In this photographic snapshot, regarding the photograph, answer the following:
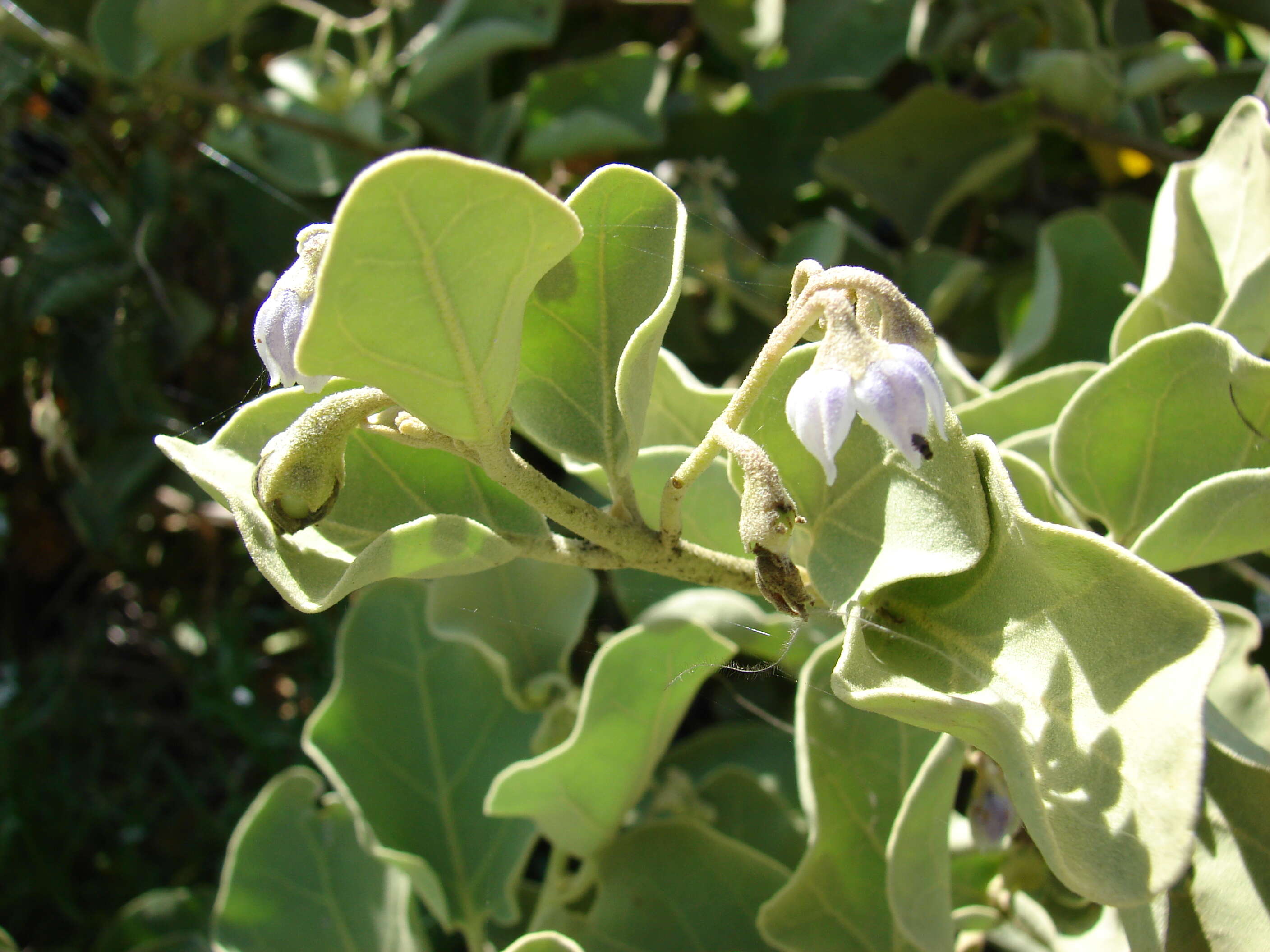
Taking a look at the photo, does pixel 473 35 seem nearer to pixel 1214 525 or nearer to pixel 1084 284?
pixel 1084 284

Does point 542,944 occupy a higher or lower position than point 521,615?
lower

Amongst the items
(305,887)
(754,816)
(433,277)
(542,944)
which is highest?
(433,277)

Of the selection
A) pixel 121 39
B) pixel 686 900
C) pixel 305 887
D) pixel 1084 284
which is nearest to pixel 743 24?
pixel 1084 284

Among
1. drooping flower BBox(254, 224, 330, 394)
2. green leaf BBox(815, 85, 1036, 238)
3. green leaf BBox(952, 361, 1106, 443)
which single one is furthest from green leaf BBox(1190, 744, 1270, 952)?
green leaf BBox(815, 85, 1036, 238)

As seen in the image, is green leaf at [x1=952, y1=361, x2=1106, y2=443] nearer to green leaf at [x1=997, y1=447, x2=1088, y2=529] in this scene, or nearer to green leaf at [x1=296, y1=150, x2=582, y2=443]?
green leaf at [x1=997, y1=447, x2=1088, y2=529]

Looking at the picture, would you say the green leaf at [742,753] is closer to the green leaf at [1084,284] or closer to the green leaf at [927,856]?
the green leaf at [927,856]

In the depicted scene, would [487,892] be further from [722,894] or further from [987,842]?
[987,842]

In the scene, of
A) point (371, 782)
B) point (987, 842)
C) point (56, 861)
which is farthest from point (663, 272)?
point (56, 861)
